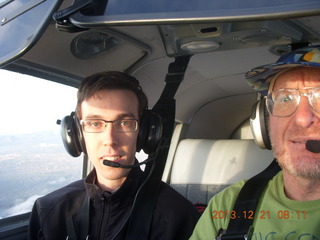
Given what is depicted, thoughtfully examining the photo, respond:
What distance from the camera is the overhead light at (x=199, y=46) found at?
1618mm

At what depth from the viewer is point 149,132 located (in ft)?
5.57

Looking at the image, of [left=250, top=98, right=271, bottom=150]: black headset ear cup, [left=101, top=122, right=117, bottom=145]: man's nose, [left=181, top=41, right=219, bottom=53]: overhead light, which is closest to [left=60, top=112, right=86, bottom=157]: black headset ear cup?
[left=101, top=122, right=117, bottom=145]: man's nose

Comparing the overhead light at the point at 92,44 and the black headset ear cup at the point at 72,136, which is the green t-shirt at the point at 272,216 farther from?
the overhead light at the point at 92,44

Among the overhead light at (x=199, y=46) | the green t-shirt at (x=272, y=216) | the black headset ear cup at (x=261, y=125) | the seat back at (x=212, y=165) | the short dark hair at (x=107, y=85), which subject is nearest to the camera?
the green t-shirt at (x=272, y=216)

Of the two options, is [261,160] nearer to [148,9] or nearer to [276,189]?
[276,189]

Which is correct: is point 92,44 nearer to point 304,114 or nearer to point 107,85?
point 107,85

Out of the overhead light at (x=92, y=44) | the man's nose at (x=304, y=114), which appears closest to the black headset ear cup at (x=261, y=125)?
the man's nose at (x=304, y=114)

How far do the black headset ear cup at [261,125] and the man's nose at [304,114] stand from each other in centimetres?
18

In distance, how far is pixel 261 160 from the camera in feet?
8.05

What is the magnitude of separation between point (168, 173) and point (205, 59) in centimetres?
116

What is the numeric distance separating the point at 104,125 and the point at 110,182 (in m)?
0.30

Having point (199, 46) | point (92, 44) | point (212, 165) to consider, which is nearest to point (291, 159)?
point (199, 46)

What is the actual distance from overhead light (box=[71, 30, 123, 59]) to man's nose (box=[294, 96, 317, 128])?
0.91m

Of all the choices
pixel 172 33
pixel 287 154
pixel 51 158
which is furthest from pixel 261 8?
pixel 51 158
